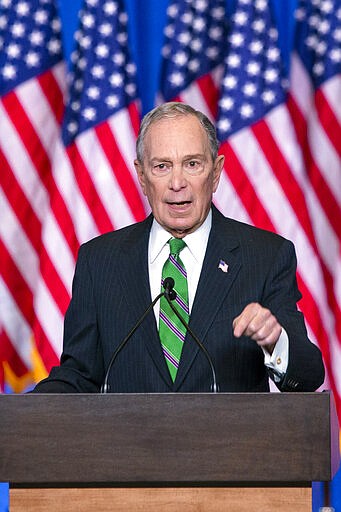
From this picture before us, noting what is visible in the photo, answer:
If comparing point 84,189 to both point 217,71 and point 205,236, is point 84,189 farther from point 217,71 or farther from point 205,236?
point 205,236

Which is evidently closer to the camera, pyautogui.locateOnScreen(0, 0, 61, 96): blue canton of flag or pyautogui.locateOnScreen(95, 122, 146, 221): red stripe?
pyautogui.locateOnScreen(95, 122, 146, 221): red stripe

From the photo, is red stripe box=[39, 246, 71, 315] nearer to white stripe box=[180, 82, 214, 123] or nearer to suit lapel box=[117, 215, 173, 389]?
white stripe box=[180, 82, 214, 123]

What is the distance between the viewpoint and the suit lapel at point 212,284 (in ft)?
8.59

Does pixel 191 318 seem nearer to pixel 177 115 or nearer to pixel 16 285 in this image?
pixel 177 115

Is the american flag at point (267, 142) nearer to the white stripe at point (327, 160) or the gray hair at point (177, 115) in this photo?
the white stripe at point (327, 160)

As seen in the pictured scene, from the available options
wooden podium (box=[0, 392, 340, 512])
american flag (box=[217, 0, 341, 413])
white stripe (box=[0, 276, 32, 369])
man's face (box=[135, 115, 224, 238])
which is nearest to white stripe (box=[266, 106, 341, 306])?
american flag (box=[217, 0, 341, 413])

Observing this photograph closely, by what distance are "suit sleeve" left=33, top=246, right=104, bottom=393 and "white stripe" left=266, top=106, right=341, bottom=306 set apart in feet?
6.10

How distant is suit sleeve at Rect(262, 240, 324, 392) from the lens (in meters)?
2.42

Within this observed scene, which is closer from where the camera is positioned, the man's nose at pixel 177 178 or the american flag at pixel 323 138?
the man's nose at pixel 177 178

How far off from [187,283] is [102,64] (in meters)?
2.12

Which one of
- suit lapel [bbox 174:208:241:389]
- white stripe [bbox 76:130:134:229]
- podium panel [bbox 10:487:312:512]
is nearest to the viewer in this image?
podium panel [bbox 10:487:312:512]

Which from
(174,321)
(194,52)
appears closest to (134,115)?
(194,52)

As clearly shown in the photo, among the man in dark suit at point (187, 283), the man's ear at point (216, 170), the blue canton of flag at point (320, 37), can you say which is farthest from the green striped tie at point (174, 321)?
the blue canton of flag at point (320, 37)

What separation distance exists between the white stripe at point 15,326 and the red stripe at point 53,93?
33.2 inches
